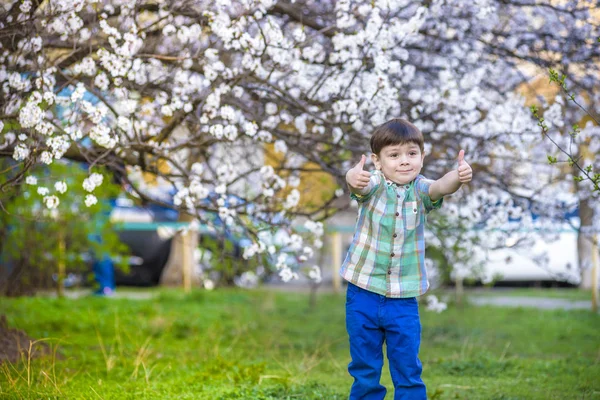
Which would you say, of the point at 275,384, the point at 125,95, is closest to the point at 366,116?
the point at 125,95

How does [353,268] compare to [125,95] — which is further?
[125,95]

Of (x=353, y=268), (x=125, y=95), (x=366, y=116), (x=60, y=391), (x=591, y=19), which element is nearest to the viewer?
(x=353, y=268)

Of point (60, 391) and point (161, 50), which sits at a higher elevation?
point (161, 50)

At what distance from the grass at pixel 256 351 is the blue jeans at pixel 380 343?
593 mm

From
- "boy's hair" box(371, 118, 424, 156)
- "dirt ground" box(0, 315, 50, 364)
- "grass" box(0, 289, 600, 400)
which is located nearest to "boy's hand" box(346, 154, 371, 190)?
"boy's hair" box(371, 118, 424, 156)

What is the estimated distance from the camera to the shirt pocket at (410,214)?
3.80 metres

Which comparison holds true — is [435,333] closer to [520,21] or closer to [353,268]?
[520,21]

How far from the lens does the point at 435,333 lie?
8023mm

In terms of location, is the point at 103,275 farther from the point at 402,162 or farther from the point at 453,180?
the point at 453,180

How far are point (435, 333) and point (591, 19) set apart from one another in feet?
11.1

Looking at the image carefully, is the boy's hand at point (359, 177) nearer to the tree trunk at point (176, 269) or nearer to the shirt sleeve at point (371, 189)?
the shirt sleeve at point (371, 189)

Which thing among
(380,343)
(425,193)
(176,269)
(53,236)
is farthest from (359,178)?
(176,269)

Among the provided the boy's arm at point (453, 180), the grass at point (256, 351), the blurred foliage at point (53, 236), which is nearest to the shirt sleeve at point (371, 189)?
the boy's arm at point (453, 180)

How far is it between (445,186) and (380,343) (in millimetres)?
830
